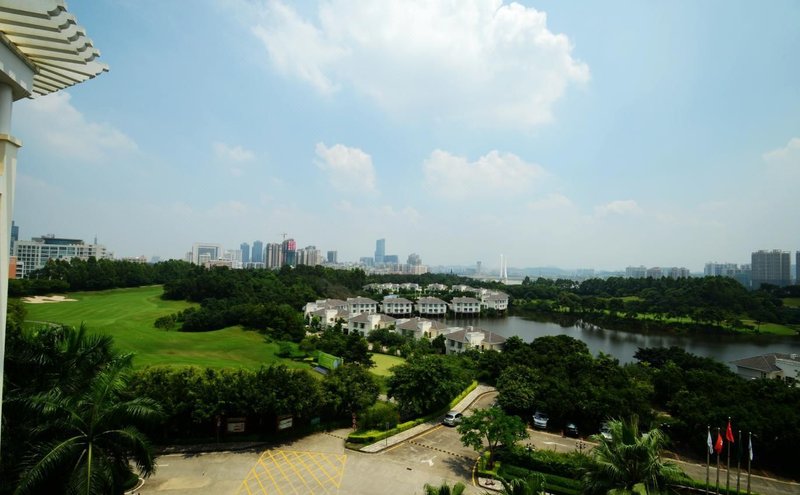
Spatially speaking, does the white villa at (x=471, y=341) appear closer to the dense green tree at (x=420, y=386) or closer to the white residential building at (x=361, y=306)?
the dense green tree at (x=420, y=386)

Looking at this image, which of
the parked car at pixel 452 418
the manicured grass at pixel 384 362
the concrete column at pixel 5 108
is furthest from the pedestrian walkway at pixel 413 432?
the concrete column at pixel 5 108

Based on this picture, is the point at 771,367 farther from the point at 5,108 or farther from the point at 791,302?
the point at 791,302

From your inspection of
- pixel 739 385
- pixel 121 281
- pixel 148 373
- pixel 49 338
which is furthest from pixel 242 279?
pixel 739 385

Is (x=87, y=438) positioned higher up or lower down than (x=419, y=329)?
higher up

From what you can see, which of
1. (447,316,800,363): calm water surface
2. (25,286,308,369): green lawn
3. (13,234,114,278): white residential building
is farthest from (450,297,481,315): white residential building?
(13,234,114,278): white residential building

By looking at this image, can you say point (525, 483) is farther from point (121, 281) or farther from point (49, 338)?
point (121, 281)

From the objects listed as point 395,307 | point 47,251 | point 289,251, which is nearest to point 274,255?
point 289,251

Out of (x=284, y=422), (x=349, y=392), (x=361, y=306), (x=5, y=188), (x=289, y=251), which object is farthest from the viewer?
(x=289, y=251)
